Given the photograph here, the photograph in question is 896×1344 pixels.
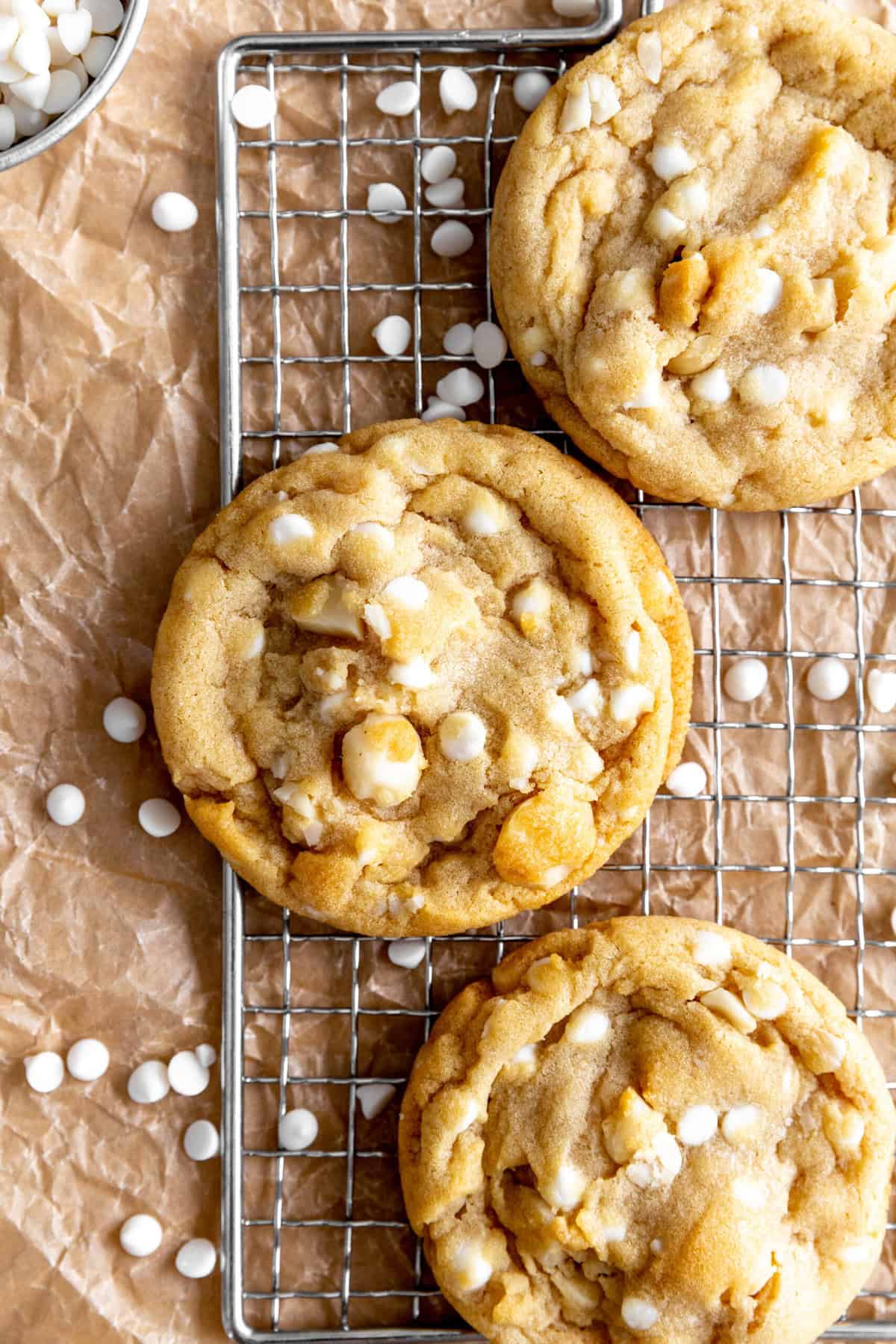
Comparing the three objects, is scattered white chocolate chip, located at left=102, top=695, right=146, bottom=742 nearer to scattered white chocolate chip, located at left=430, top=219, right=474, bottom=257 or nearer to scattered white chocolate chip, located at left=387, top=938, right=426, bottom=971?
scattered white chocolate chip, located at left=387, top=938, right=426, bottom=971

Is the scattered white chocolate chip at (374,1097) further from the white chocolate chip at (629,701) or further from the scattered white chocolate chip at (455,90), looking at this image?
the scattered white chocolate chip at (455,90)

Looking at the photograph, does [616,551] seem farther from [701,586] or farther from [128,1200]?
[128,1200]

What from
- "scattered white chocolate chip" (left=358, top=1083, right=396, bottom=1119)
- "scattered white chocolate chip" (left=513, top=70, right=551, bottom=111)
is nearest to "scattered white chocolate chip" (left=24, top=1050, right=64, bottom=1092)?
"scattered white chocolate chip" (left=358, top=1083, right=396, bottom=1119)

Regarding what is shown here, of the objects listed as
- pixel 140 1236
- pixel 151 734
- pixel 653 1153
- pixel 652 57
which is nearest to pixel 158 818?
pixel 151 734

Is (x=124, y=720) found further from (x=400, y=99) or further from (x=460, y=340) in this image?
(x=400, y=99)

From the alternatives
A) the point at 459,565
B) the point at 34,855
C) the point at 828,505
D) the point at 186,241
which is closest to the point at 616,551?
the point at 459,565

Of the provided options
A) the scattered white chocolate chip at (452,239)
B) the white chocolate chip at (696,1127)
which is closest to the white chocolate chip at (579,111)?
the scattered white chocolate chip at (452,239)
